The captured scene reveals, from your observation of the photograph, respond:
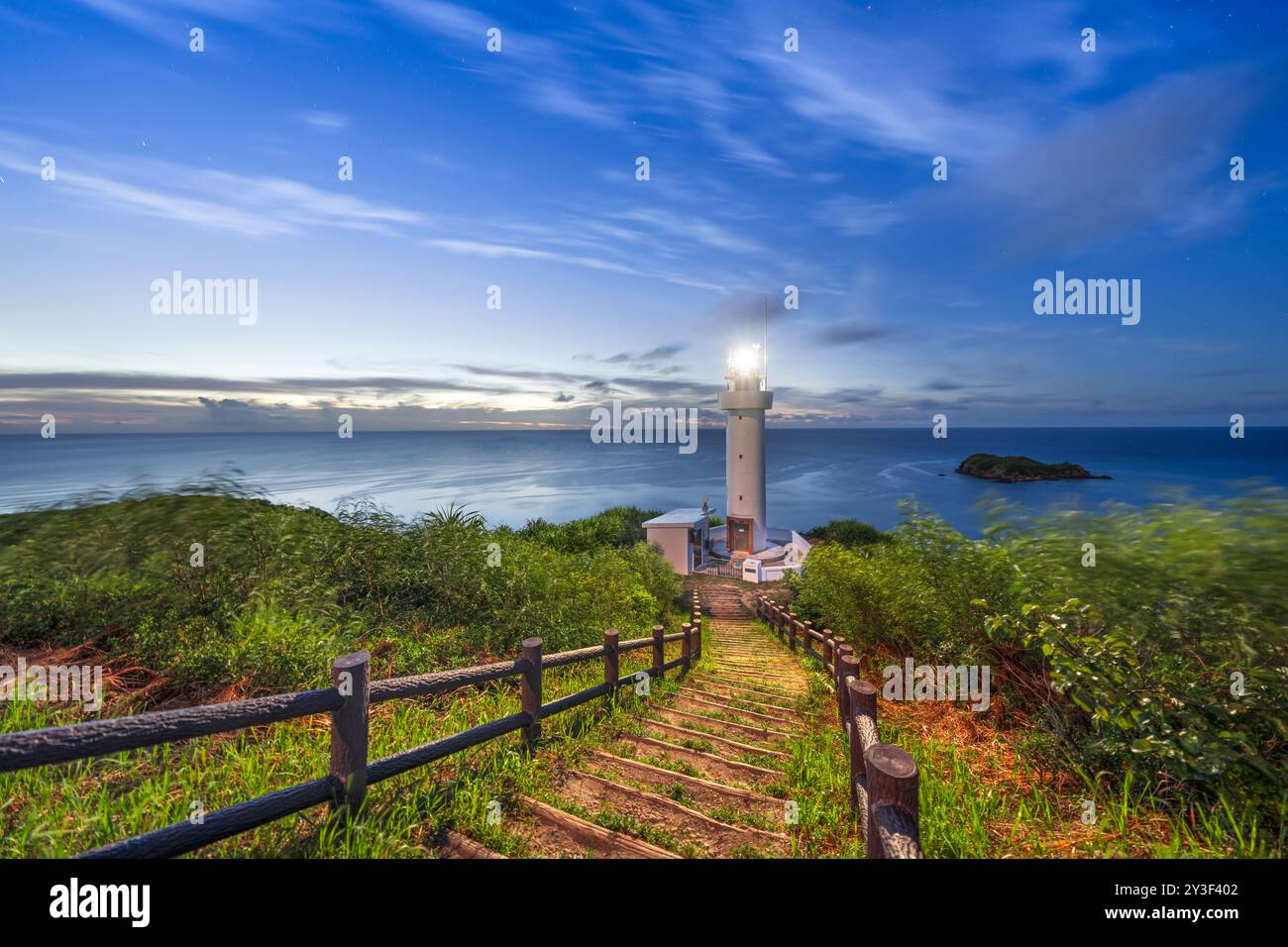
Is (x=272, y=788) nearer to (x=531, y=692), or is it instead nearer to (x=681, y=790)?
(x=531, y=692)

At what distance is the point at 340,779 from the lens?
9.46 ft

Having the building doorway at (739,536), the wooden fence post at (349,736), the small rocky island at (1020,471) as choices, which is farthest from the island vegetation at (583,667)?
the small rocky island at (1020,471)

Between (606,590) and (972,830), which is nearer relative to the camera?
(972,830)

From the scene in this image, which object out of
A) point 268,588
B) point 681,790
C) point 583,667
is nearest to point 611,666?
point 583,667

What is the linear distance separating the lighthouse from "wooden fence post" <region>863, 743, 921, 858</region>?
1110 inches

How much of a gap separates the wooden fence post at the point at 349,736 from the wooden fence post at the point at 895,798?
9.14 feet

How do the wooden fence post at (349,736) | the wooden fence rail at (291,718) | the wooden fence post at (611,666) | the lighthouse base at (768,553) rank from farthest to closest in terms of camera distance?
the lighthouse base at (768,553) → the wooden fence post at (611,666) → the wooden fence post at (349,736) → the wooden fence rail at (291,718)

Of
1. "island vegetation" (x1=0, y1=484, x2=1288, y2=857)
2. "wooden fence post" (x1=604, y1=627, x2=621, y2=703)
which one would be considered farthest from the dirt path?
"wooden fence post" (x1=604, y1=627, x2=621, y2=703)

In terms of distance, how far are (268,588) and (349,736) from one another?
4.46 metres

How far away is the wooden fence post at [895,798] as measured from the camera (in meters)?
2.12

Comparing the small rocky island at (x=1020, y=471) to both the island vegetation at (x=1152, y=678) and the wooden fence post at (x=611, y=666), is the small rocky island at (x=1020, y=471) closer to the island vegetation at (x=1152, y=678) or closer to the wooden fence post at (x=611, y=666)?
the island vegetation at (x=1152, y=678)
